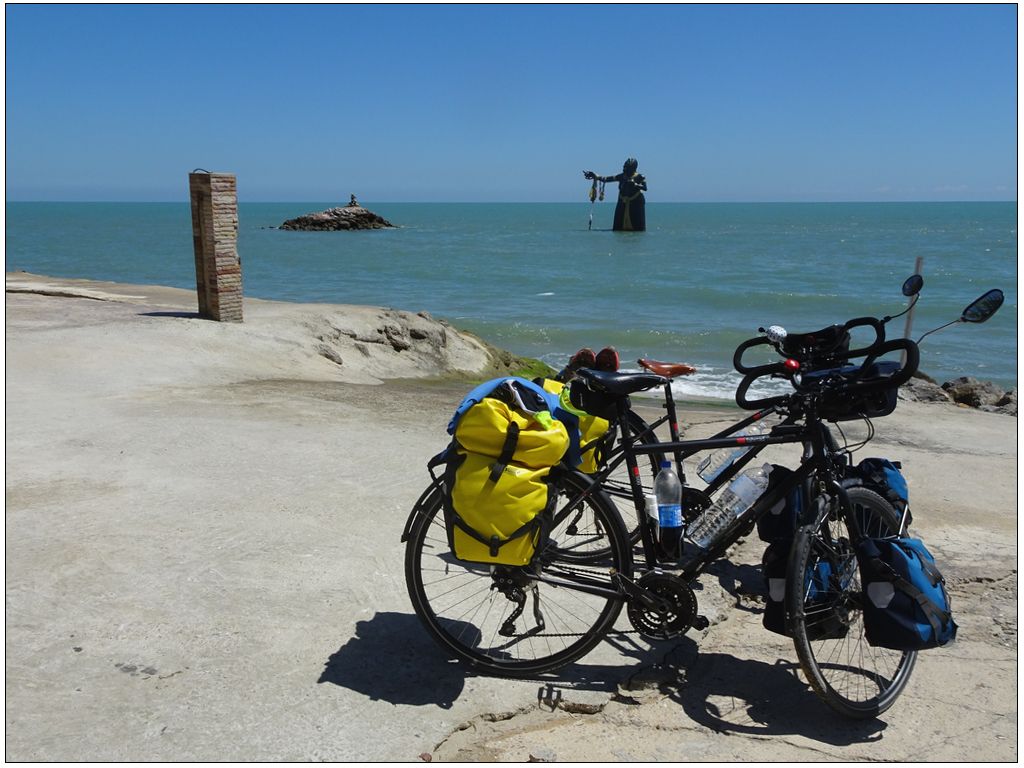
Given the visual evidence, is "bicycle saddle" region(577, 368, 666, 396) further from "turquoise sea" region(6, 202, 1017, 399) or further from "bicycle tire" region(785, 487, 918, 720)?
"turquoise sea" region(6, 202, 1017, 399)

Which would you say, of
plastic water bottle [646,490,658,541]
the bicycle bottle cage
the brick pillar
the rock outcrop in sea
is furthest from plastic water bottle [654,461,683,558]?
the rock outcrop in sea

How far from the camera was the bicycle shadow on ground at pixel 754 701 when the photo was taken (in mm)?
3451

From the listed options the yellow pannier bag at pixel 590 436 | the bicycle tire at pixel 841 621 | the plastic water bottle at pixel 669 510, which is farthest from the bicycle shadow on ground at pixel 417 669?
the yellow pannier bag at pixel 590 436

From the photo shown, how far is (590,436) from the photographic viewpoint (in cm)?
477

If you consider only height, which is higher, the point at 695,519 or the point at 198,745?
the point at 695,519

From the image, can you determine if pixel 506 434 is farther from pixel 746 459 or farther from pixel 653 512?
pixel 746 459

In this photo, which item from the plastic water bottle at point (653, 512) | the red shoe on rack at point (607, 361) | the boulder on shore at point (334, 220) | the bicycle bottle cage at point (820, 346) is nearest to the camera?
the plastic water bottle at point (653, 512)

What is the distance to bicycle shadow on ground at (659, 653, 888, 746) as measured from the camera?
3.45 m

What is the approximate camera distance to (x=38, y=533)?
4902 mm

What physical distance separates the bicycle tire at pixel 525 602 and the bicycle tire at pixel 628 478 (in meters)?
0.26

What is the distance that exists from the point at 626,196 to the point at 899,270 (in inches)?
1895

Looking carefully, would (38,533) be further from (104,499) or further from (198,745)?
(198,745)

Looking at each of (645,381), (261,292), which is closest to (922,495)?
(645,381)

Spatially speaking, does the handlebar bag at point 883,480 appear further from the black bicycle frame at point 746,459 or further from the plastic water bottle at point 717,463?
the plastic water bottle at point 717,463
